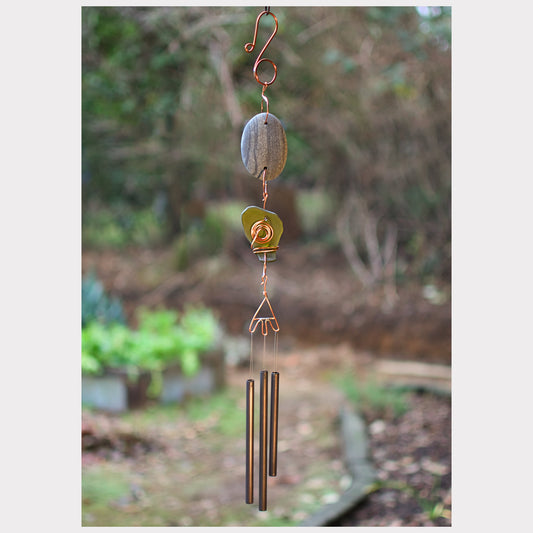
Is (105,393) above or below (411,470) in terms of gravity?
above

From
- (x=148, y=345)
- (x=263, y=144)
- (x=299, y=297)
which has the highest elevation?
(x=263, y=144)

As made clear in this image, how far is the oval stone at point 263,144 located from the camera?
1716mm

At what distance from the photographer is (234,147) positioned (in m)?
6.46

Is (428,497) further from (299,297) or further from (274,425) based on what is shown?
(299,297)

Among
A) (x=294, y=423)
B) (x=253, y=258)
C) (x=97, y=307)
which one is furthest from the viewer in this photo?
(x=253, y=258)

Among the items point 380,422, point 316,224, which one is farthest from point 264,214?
point 316,224

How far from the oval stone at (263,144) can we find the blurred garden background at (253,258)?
2.15 meters

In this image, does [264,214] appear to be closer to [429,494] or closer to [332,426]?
[429,494]

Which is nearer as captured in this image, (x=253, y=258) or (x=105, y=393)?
(x=105, y=393)

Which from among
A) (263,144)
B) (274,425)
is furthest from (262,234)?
(274,425)

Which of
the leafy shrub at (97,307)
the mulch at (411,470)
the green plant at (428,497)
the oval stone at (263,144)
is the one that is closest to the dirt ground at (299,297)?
the mulch at (411,470)

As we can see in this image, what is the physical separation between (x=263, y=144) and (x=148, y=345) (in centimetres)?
362

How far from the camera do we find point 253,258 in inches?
313

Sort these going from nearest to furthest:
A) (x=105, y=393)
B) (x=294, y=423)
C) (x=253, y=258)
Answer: (x=105, y=393)
(x=294, y=423)
(x=253, y=258)
